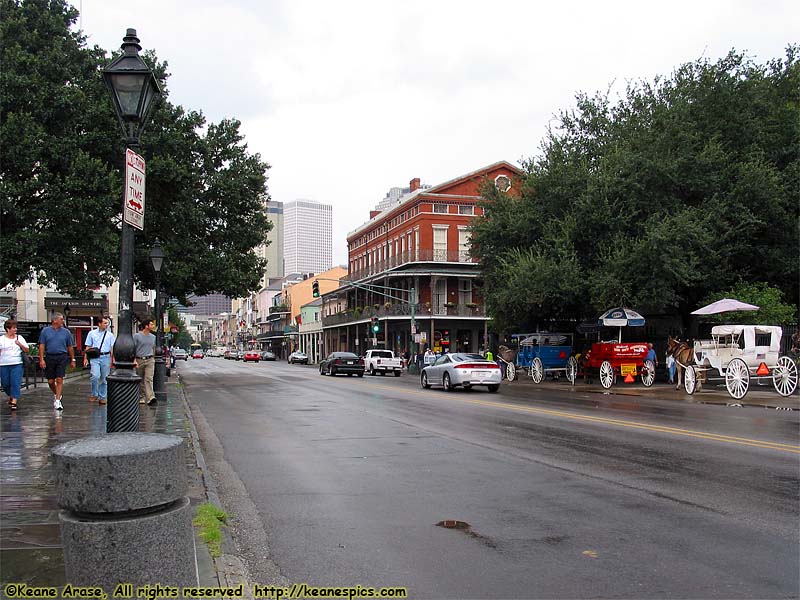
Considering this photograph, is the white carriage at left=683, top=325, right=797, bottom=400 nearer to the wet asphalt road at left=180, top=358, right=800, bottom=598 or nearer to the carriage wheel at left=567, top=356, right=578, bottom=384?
the wet asphalt road at left=180, top=358, right=800, bottom=598

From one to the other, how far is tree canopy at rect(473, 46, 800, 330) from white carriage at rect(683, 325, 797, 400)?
476 cm

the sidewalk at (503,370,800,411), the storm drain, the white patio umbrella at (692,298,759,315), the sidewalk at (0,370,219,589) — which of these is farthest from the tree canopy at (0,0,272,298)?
the white patio umbrella at (692,298,759,315)

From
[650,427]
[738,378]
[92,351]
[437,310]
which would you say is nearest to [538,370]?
[738,378]

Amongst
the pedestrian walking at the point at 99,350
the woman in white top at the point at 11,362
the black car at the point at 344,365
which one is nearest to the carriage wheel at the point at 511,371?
the black car at the point at 344,365

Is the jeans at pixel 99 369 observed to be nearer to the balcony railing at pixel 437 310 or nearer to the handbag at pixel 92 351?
the handbag at pixel 92 351

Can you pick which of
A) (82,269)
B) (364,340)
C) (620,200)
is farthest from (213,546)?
(364,340)

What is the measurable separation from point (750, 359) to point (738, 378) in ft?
2.73

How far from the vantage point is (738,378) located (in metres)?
18.5

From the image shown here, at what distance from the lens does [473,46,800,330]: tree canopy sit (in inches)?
972

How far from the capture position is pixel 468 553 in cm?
528

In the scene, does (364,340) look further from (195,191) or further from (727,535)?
(727,535)

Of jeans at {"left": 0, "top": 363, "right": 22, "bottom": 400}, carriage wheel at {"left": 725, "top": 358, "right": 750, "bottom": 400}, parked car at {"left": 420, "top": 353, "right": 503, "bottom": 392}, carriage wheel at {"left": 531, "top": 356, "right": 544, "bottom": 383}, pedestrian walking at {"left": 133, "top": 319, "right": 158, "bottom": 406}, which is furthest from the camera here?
carriage wheel at {"left": 531, "top": 356, "right": 544, "bottom": 383}

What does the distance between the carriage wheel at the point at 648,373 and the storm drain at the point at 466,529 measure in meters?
19.4

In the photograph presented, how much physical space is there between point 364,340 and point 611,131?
45.0m
